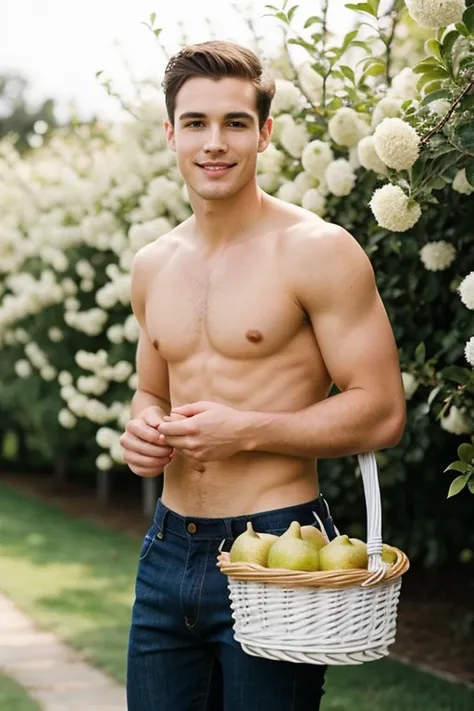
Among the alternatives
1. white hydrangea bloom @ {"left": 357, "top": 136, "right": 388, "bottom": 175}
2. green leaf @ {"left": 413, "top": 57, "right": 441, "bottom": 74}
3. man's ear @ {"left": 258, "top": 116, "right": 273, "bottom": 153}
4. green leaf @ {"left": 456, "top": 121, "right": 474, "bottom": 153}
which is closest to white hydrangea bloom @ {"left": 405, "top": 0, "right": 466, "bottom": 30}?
green leaf @ {"left": 413, "top": 57, "right": 441, "bottom": 74}

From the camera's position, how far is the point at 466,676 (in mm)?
6242

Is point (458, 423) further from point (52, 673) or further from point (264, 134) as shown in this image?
point (52, 673)

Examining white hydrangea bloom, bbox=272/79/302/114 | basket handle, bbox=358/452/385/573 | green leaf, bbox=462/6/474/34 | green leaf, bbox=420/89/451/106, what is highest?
green leaf, bbox=462/6/474/34

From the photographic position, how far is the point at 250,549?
2646 millimetres

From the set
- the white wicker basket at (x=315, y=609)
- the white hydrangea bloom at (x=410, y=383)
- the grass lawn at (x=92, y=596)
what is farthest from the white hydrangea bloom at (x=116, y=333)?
the white wicker basket at (x=315, y=609)

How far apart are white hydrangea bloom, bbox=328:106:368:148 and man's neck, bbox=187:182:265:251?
158 centimetres

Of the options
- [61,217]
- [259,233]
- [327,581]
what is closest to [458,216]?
[259,233]

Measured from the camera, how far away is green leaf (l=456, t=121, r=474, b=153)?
316 cm

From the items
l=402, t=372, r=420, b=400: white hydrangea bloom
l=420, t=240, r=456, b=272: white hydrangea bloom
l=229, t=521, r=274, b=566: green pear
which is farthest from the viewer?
l=402, t=372, r=420, b=400: white hydrangea bloom

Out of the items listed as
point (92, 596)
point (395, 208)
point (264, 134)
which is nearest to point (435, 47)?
point (395, 208)

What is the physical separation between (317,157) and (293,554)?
246 cm

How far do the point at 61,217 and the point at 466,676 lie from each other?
4.86 metres

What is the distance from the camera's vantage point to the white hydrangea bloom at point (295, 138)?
16.1ft

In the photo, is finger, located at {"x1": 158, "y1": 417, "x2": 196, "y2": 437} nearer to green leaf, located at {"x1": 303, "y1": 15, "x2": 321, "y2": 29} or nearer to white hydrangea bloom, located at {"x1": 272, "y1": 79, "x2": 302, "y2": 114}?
green leaf, located at {"x1": 303, "y1": 15, "x2": 321, "y2": 29}
